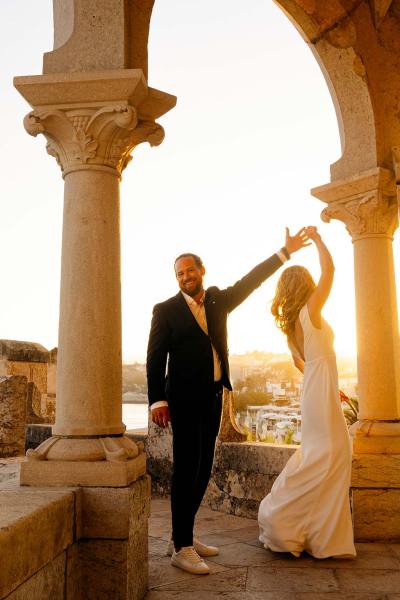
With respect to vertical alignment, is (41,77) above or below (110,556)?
above

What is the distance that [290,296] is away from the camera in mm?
3666

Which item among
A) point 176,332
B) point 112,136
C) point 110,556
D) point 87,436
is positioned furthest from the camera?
point 176,332

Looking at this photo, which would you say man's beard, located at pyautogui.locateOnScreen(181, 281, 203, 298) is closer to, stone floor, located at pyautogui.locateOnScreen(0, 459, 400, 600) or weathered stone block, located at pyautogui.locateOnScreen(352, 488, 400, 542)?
stone floor, located at pyautogui.locateOnScreen(0, 459, 400, 600)

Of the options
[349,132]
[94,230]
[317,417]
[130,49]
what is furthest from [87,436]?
[349,132]

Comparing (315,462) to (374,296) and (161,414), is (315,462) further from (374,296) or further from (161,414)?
(374,296)

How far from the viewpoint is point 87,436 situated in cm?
278

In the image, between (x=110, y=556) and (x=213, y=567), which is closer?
(x=110, y=556)

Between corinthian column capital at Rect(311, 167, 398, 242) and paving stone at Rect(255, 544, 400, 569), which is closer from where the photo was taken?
paving stone at Rect(255, 544, 400, 569)

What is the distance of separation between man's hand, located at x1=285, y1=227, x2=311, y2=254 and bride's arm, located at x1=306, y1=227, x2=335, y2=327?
0.10 feet

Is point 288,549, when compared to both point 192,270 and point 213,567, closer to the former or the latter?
point 213,567

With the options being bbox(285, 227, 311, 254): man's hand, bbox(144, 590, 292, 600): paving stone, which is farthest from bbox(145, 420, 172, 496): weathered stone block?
bbox(285, 227, 311, 254): man's hand

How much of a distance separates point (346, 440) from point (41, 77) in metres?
2.63

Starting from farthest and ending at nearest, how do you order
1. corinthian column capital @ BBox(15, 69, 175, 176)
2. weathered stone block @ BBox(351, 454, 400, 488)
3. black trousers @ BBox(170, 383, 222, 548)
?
weathered stone block @ BBox(351, 454, 400, 488) < black trousers @ BBox(170, 383, 222, 548) < corinthian column capital @ BBox(15, 69, 175, 176)

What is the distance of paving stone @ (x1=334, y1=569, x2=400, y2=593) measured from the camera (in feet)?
9.57
